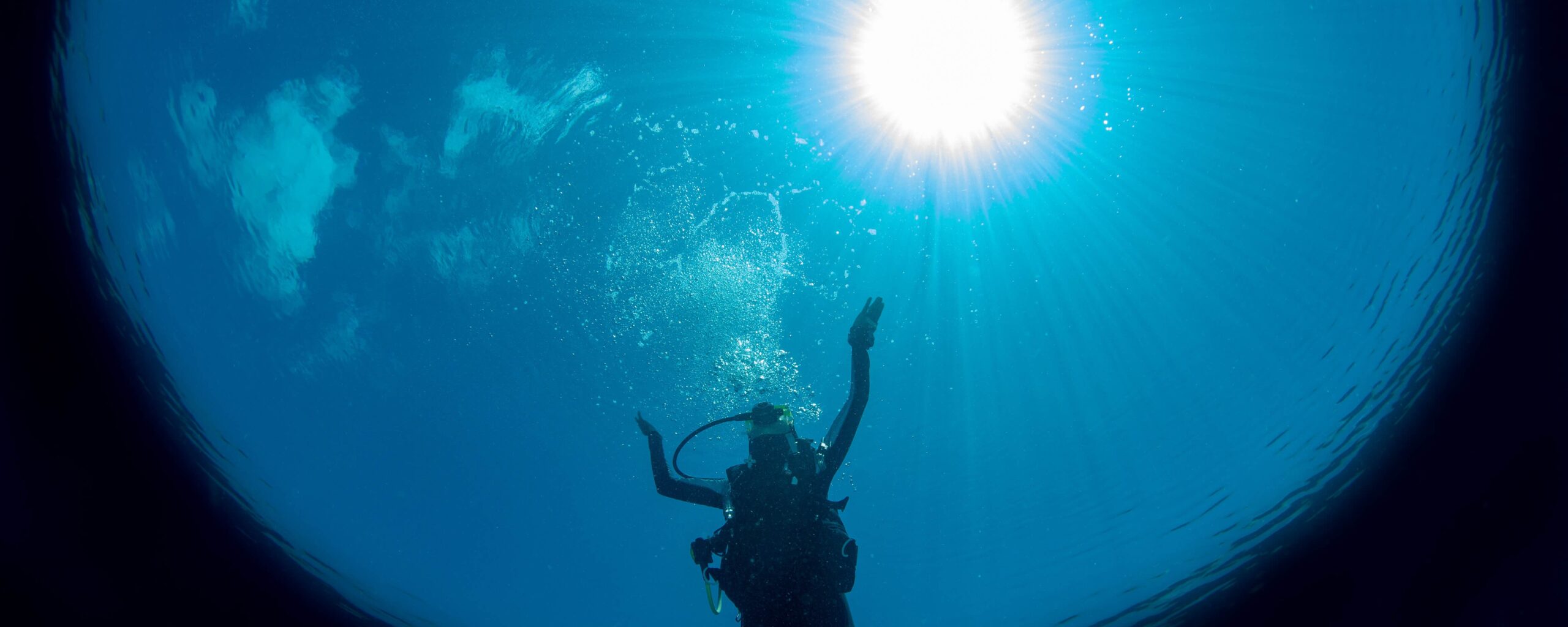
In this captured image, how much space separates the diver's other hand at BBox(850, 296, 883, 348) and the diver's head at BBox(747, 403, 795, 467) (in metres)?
1.29

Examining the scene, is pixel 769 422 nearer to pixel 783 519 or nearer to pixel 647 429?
pixel 783 519

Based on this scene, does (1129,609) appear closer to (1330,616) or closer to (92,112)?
(1330,616)

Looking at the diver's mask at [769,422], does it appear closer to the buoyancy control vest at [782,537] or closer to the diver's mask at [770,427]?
the diver's mask at [770,427]

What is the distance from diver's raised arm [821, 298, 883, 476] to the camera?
5961 mm

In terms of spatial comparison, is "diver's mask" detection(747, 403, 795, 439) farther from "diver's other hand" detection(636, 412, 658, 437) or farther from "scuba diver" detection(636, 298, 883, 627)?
"diver's other hand" detection(636, 412, 658, 437)

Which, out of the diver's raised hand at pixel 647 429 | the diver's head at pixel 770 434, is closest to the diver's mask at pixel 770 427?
the diver's head at pixel 770 434

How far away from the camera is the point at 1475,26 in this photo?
25.0 ft

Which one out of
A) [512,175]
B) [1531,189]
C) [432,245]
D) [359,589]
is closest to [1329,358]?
[1531,189]

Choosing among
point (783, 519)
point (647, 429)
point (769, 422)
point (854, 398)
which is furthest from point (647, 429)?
point (854, 398)

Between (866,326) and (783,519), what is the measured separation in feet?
8.45

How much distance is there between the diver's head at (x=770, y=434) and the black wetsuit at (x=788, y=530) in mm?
116

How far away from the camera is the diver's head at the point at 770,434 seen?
5.84 meters

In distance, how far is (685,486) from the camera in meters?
6.60

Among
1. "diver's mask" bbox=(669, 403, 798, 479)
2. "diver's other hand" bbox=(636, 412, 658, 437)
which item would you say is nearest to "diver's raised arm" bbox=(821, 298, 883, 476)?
"diver's mask" bbox=(669, 403, 798, 479)
